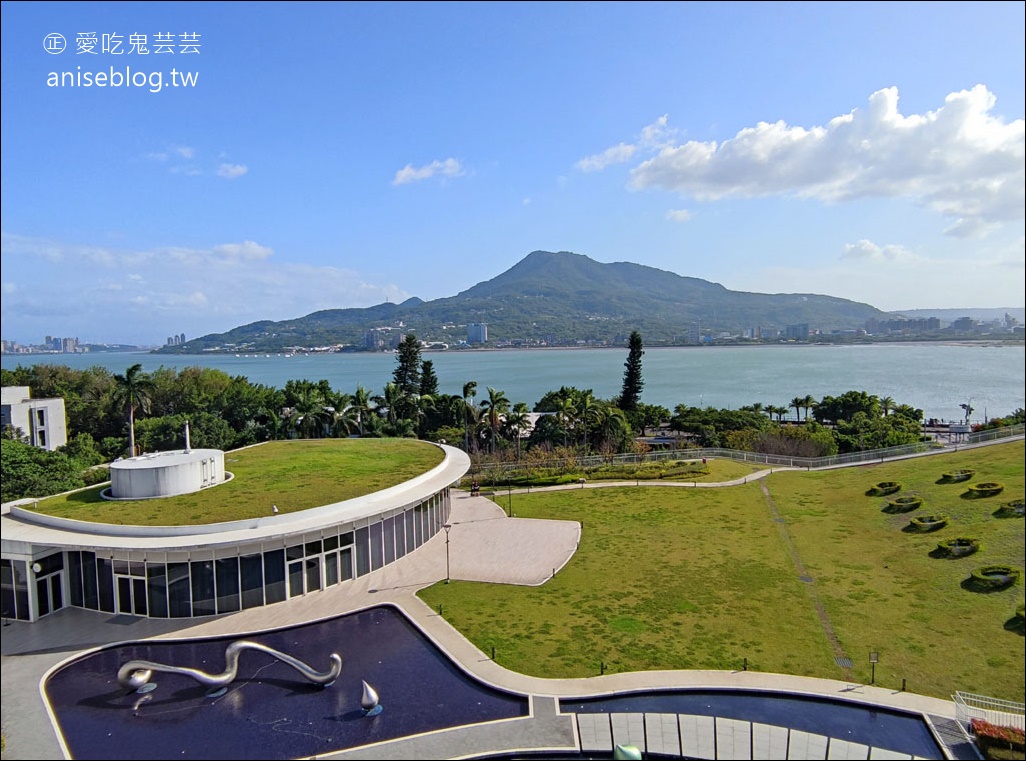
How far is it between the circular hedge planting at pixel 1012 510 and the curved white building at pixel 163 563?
69.4 feet

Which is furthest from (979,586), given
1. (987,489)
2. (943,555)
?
(987,489)

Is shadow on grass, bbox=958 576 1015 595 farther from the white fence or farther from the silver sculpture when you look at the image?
the silver sculpture

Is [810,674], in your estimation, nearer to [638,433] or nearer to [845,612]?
[845,612]

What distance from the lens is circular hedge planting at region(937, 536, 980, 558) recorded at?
59.4ft

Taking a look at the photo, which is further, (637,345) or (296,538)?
(637,345)

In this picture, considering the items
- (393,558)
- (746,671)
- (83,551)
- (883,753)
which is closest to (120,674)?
(83,551)

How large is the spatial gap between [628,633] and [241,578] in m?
10.1

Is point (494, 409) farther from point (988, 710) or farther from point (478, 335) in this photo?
point (478, 335)

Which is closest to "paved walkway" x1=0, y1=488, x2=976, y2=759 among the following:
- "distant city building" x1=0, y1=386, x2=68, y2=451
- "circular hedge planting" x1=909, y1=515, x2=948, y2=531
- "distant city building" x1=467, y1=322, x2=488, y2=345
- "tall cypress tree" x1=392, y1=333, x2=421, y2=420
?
"circular hedge planting" x1=909, y1=515, x2=948, y2=531

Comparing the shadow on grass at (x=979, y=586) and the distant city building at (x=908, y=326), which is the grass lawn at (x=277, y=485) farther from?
the distant city building at (x=908, y=326)

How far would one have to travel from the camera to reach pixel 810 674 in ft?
41.0

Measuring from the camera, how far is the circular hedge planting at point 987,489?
21.7 m

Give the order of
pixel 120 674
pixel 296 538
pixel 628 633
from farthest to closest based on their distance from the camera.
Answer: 1. pixel 296 538
2. pixel 628 633
3. pixel 120 674

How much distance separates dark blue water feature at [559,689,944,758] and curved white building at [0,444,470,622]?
28.5 ft
